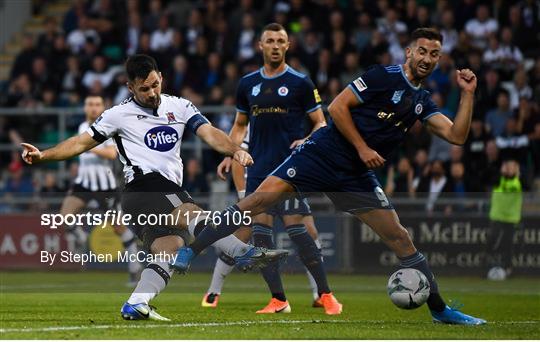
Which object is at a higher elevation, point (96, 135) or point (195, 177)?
point (96, 135)

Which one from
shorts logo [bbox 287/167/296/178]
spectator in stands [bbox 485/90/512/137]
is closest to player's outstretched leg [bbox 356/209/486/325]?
shorts logo [bbox 287/167/296/178]

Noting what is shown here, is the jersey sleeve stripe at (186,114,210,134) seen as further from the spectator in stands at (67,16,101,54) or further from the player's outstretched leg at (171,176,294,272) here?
the spectator in stands at (67,16,101,54)

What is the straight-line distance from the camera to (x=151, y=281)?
9.84 m

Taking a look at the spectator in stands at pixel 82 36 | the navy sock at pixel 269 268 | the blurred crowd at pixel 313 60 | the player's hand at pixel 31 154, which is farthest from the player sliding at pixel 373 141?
the spectator in stands at pixel 82 36

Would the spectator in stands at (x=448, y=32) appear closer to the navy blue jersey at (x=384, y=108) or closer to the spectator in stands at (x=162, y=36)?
the spectator in stands at (x=162, y=36)

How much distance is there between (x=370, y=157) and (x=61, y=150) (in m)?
2.57

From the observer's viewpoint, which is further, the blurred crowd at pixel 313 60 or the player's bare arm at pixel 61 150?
the blurred crowd at pixel 313 60

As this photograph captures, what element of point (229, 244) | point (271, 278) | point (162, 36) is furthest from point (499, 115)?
point (229, 244)

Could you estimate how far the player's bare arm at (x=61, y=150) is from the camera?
978cm

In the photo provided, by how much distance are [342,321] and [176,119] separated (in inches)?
90.9

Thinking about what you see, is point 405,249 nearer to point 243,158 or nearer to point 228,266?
point 243,158

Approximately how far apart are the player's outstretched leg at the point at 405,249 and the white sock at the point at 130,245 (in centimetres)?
635

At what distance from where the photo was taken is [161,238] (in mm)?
10109

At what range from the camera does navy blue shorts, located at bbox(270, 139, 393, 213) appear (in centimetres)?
1018
